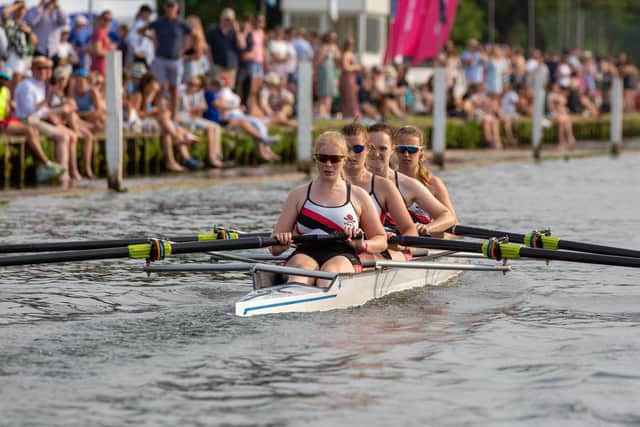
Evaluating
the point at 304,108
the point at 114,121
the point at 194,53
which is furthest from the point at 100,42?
the point at 304,108

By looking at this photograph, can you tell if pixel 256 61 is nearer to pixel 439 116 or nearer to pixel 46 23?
pixel 439 116

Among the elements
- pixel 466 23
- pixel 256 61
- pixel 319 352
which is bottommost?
pixel 319 352

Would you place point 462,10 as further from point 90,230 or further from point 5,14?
point 90,230

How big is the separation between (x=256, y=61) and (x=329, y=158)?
1575 centimetres

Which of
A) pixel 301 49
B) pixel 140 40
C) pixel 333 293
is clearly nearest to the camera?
pixel 333 293

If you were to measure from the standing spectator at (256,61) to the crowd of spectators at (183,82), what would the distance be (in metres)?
0.02

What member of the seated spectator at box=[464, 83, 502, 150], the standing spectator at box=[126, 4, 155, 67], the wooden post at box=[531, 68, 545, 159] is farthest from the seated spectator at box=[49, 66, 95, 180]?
Answer: the seated spectator at box=[464, 83, 502, 150]

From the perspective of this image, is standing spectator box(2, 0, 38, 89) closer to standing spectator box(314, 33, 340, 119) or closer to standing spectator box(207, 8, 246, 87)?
standing spectator box(207, 8, 246, 87)

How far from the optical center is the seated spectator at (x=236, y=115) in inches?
977

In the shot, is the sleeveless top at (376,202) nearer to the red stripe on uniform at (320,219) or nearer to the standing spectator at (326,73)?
the red stripe on uniform at (320,219)

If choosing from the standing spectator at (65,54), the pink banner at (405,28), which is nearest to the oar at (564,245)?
the standing spectator at (65,54)

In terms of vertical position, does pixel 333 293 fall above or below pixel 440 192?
below

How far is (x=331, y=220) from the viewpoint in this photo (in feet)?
36.1

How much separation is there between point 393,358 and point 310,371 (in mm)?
685
